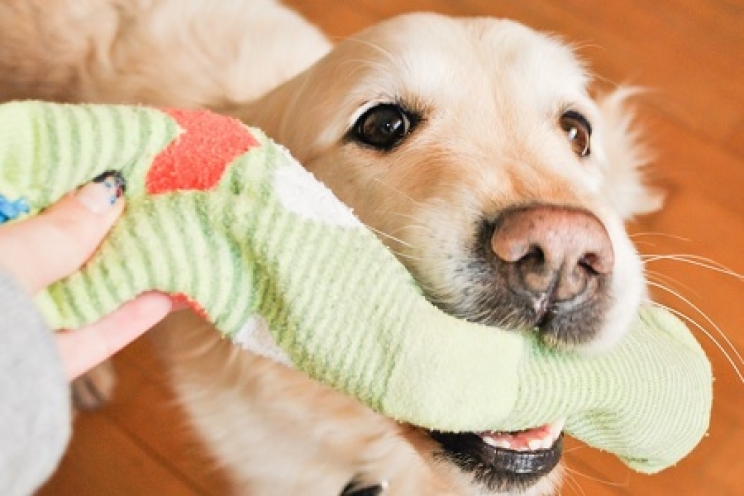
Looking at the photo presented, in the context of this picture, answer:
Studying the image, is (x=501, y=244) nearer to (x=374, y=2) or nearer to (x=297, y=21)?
(x=297, y=21)

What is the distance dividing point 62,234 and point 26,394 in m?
0.14

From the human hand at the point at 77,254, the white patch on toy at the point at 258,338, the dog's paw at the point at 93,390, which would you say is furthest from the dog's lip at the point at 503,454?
the dog's paw at the point at 93,390

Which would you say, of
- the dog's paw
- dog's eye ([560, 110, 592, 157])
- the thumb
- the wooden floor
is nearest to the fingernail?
the thumb

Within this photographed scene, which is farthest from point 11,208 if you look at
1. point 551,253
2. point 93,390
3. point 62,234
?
point 93,390

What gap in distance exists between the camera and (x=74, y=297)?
72 cm

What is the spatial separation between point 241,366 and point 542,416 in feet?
1.83

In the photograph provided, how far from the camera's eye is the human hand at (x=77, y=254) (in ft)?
2.22

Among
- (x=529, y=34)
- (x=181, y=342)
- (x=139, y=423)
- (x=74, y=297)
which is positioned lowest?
(x=139, y=423)

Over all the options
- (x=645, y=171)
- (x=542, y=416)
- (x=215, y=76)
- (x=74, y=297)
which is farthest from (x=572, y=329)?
(x=645, y=171)

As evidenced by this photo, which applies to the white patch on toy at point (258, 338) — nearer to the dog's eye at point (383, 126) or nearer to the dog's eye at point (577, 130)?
the dog's eye at point (383, 126)

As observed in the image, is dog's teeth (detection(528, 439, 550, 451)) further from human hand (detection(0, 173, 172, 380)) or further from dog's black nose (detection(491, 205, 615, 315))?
human hand (detection(0, 173, 172, 380))

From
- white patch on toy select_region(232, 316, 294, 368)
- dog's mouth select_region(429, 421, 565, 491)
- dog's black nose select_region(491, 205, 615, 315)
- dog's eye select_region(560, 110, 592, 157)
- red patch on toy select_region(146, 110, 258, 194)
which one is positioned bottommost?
dog's mouth select_region(429, 421, 565, 491)

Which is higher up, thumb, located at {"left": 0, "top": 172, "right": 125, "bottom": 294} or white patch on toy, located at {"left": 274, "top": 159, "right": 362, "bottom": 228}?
white patch on toy, located at {"left": 274, "top": 159, "right": 362, "bottom": 228}

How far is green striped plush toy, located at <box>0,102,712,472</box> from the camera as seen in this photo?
2.38 ft
